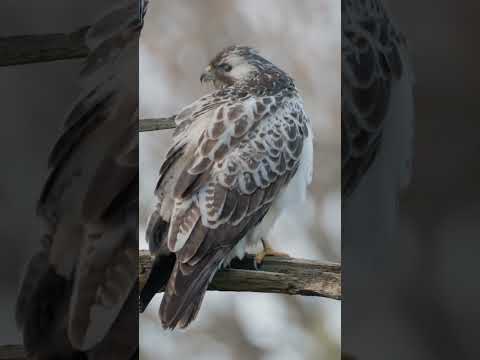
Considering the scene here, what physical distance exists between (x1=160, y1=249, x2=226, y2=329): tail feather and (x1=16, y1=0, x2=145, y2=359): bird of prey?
5.1 inches

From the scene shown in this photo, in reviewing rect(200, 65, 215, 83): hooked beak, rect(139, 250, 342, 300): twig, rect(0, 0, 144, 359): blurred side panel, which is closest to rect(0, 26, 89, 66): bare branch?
rect(0, 0, 144, 359): blurred side panel

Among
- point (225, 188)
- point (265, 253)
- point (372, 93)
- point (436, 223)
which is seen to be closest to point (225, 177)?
point (225, 188)

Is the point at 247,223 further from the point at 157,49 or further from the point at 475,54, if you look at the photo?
the point at 475,54

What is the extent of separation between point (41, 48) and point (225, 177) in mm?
719

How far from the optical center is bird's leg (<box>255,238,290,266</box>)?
5.92 feet

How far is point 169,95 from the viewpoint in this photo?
1.86 metres

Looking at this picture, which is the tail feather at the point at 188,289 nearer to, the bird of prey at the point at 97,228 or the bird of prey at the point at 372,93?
the bird of prey at the point at 97,228

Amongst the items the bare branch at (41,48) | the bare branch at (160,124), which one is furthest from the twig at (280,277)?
the bare branch at (41,48)

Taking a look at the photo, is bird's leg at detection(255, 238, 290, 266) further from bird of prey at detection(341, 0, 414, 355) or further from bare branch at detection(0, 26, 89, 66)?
bare branch at detection(0, 26, 89, 66)

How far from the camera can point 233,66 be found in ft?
6.06

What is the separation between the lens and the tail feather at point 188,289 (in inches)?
70.7

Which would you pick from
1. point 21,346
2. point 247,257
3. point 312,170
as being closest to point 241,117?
point 312,170

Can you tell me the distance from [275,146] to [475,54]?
64cm

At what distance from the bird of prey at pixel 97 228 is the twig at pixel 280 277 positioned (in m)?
0.12
